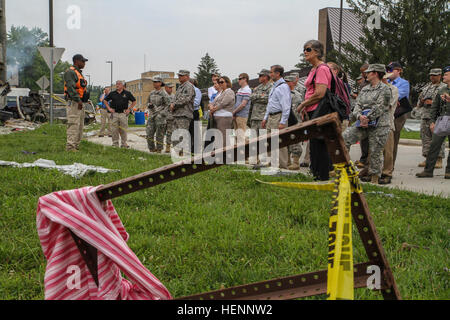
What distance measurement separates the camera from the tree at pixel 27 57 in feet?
276

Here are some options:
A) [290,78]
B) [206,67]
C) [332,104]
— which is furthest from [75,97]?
[206,67]

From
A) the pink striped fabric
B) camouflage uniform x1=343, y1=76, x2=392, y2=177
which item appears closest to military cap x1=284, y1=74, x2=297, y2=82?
camouflage uniform x1=343, y1=76, x2=392, y2=177

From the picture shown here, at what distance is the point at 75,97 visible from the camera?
924 cm

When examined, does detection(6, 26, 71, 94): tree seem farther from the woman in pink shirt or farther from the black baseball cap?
the woman in pink shirt

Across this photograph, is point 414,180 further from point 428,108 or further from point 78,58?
point 78,58

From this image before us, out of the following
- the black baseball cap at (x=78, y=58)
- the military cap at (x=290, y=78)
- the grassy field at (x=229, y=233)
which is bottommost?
the grassy field at (x=229, y=233)

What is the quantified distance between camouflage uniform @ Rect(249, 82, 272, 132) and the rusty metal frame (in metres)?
7.32

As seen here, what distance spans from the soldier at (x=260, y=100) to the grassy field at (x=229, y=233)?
3425mm

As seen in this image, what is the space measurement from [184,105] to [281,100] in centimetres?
348

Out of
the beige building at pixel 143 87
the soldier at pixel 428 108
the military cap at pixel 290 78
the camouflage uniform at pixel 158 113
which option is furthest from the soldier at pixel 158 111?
the beige building at pixel 143 87

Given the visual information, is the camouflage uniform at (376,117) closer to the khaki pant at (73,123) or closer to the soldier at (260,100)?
the soldier at (260,100)
